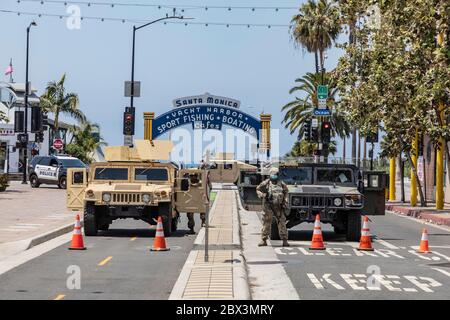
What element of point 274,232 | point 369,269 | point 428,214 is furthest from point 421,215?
point 369,269

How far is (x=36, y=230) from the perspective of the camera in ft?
75.6

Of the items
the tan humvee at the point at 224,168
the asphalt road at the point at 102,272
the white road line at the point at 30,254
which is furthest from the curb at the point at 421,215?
the tan humvee at the point at 224,168

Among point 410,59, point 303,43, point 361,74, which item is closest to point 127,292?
point 410,59

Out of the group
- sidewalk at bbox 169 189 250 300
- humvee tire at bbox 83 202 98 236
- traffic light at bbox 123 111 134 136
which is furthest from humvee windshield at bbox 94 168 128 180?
traffic light at bbox 123 111 134 136

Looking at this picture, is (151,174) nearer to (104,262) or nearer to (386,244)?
(386,244)

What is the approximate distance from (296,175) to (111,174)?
15.9 ft

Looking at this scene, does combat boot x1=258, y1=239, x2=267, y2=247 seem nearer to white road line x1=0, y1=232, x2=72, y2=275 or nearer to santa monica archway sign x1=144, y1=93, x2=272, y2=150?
white road line x1=0, y1=232, x2=72, y2=275

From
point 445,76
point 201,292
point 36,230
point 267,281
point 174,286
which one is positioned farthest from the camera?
point 445,76

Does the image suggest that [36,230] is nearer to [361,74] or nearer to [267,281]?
[267,281]

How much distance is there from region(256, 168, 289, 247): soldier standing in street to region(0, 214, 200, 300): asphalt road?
70.4 inches

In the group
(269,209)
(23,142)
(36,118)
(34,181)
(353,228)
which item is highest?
(36,118)

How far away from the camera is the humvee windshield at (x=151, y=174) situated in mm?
23953

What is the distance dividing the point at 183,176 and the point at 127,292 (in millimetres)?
11370

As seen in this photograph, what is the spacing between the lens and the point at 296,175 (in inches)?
920
